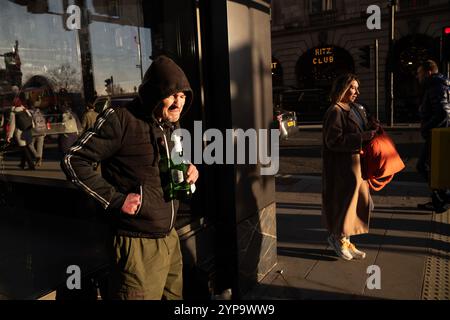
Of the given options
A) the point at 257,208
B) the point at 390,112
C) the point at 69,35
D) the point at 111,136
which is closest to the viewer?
the point at 111,136

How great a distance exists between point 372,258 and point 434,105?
98.2 inches

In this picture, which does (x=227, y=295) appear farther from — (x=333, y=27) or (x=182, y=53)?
(x=333, y=27)

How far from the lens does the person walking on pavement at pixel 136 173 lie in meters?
2.00

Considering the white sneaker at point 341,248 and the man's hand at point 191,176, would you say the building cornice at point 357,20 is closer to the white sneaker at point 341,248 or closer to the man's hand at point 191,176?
the white sneaker at point 341,248

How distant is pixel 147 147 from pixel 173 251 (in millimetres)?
679

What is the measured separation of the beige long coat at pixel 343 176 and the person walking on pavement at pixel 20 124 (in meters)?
2.73

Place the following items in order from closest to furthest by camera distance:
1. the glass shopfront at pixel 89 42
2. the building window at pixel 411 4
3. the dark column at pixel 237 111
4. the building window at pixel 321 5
Result: the dark column at pixel 237 111, the glass shopfront at pixel 89 42, the building window at pixel 411 4, the building window at pixel 321 5

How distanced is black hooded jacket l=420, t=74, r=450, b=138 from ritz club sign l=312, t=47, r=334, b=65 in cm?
2033

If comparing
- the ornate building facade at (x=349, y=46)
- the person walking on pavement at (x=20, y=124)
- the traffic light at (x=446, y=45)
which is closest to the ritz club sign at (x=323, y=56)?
the ornate building facade at (x=349, y=46)

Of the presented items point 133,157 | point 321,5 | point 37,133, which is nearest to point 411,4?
point 321,5

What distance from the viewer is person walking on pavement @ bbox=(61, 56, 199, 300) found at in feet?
6.56

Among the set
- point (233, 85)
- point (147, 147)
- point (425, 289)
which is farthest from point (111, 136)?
point (425, 289)

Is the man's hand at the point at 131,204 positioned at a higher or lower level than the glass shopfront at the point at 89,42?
lower

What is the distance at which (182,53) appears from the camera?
11.2 feet
